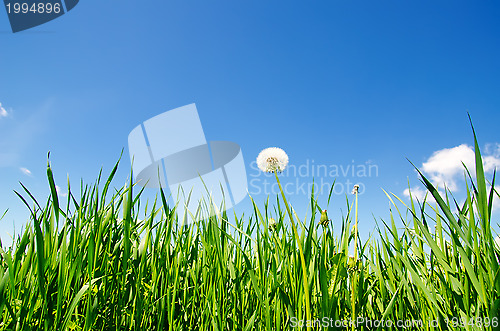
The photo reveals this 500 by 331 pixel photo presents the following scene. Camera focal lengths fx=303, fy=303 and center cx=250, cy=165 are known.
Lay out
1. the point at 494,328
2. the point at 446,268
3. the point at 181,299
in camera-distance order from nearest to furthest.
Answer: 1. the point at 494,328
2. the point at 446,268
3. the point at 181,299

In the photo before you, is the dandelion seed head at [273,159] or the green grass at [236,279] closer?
the green grass at [236,279]

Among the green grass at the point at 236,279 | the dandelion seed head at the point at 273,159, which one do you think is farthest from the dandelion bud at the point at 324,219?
the dandelion seed head at the point at 273,159

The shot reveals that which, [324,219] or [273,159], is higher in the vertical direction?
[273,159]

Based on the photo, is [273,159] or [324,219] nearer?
[324,219]

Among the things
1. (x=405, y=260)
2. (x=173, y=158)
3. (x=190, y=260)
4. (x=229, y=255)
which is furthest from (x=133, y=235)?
(x=173, y=158)

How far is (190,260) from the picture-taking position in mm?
1191

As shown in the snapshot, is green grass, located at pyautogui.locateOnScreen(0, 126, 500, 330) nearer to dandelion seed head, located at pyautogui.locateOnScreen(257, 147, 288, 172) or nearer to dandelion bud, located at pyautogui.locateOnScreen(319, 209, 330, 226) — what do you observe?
dandelion bud, located at pyautogui.locateOnScreen(319, 209, 330, 226)

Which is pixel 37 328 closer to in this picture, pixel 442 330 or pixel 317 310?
pixel 317 310

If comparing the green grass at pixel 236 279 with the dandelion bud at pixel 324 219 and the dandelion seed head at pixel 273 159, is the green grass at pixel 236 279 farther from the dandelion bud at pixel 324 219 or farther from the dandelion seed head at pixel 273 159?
the dandelion seed head at pixel 273 159

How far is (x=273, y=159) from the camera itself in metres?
1.22

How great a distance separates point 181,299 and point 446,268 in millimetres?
842

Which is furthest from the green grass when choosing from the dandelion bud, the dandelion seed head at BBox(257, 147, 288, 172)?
the dandelion seed head at BBox(257, 147, 288, 172)

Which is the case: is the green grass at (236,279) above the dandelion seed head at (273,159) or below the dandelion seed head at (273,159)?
below

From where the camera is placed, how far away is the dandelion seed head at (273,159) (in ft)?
3.97
